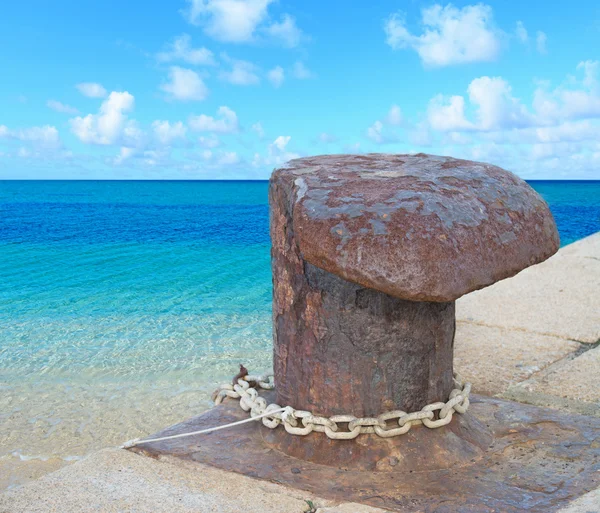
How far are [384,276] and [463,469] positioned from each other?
35.9 inches

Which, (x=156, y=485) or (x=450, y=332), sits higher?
(x=450, y=332)

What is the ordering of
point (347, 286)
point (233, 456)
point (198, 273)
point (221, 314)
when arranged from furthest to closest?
point (198, 273), point (221, 314), point (233, 456), point (347, 286)

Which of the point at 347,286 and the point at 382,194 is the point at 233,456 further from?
the point at 382,194

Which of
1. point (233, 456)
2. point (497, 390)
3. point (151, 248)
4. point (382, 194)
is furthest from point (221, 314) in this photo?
point (151, 248)

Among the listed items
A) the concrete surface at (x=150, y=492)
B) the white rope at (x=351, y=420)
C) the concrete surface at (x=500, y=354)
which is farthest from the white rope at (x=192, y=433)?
the concrete surface at (x=500, y=354)

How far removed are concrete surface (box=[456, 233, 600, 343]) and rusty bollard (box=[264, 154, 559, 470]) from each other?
2.33 meters

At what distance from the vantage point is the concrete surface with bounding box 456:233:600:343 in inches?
185

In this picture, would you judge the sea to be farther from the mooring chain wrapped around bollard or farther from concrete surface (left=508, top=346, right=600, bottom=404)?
concrete surface (left=508, top=346, right=600, bottom=404)

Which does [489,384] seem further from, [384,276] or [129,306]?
[129,306]

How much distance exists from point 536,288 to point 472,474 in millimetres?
3918

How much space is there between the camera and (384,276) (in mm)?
1947

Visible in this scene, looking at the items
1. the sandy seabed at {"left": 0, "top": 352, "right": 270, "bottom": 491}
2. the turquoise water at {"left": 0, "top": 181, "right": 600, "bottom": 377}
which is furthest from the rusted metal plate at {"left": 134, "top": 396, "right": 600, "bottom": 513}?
the turquoise water at {"left": 0, "top": 181, "right": 600, "bottom": 377}

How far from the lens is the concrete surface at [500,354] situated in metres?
3.72

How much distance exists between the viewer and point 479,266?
2047 mm
